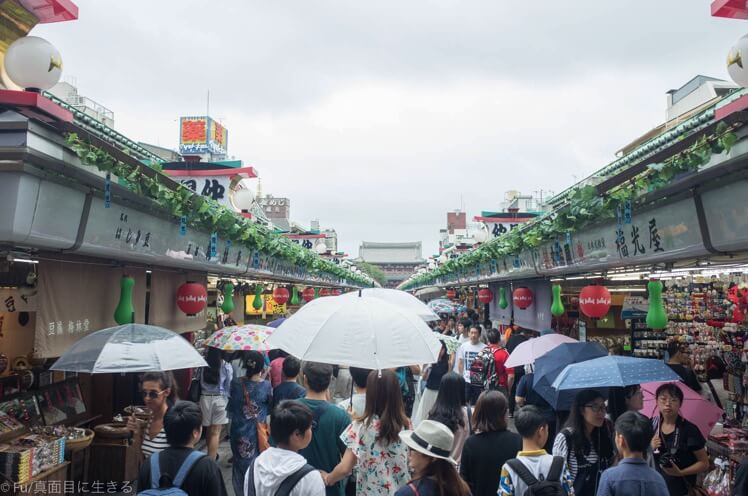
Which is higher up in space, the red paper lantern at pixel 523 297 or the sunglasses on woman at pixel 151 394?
the red paper lantern at pixel 523 297

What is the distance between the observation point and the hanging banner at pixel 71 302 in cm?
653

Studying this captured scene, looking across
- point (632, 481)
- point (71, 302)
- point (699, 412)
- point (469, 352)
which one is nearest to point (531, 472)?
point (632, 481)

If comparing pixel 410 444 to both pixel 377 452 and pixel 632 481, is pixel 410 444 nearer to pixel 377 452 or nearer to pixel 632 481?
pixel 377 452

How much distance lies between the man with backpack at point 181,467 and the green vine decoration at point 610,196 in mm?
4593

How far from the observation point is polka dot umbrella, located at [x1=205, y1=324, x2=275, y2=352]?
8133 millimetres

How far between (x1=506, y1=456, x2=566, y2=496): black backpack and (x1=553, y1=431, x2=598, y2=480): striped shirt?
0.93 m

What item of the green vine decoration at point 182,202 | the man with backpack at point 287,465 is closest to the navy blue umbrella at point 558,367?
the man with backpack at point 287,465

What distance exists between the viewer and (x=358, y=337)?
17.2 feet

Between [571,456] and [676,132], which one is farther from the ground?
[676,132]

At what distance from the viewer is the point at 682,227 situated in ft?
19.8

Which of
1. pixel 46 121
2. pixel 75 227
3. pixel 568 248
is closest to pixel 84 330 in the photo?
pixel 75 227

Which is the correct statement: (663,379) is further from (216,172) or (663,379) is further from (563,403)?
(216,172)

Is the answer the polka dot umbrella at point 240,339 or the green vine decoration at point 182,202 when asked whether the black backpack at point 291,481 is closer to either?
the green vine decoration at point 182,202

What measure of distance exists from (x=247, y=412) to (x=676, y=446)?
4.64 m
